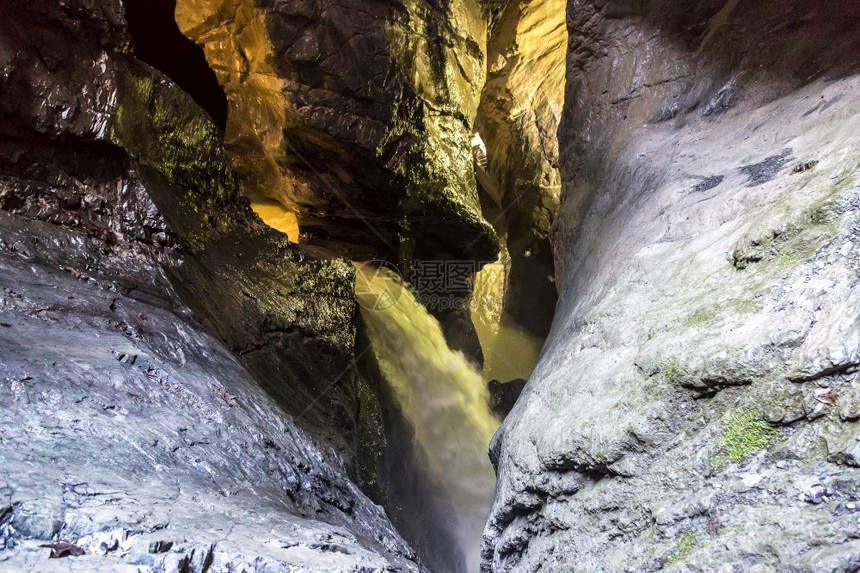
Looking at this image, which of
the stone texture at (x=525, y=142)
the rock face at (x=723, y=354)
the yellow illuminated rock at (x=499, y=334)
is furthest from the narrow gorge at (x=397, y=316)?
the yellow illuminated rock at (x=499, y=334)

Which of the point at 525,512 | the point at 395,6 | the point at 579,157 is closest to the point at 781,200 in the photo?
the point at 525,512

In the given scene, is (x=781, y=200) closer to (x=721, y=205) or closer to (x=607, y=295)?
(x=721, y=205)

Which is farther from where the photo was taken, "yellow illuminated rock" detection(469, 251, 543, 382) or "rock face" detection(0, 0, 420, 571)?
"yellow illuminated rock" detection(469, 251, 543, 382)

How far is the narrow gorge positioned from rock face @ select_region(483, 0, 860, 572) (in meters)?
0.01

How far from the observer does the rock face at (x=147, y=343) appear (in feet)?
5.13

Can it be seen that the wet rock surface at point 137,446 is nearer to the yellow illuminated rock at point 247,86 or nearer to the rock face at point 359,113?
the rock face at point 359,113

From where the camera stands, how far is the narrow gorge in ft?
4.80

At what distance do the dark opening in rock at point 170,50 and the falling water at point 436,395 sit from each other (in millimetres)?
3347

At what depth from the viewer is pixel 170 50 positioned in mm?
5504

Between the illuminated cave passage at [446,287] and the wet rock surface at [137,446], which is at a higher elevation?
the illuminated cave passage at [446,287]

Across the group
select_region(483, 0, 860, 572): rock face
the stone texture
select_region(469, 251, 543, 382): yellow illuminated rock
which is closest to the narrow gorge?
select_region(483, 0, 860, 572): rock face

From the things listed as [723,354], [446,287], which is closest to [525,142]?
[446,287]

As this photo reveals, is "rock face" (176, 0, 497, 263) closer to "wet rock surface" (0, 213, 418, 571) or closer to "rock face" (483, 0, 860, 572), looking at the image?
"wet rock surface" (0, 213, 418, 571)

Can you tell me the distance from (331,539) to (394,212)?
719 cm
